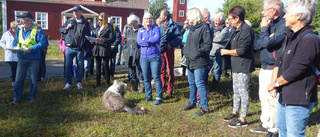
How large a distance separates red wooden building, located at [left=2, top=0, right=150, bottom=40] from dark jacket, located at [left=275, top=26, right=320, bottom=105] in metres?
22.7

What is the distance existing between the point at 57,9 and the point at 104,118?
22536mm

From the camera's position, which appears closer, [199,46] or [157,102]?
[199,46]

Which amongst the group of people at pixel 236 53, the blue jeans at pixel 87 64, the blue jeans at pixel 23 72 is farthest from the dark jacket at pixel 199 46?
the blue jeans at pixel 87 64

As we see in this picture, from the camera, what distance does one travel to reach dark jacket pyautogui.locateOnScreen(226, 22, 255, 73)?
12.8 feet

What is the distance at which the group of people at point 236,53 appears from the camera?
7.79 ft

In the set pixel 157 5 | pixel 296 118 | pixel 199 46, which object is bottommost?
pixel 296 118

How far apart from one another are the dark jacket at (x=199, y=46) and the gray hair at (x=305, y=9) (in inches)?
84.4

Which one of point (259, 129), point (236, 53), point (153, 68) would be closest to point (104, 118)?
point (153, 68)

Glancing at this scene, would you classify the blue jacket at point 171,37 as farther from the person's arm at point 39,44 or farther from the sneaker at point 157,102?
the person's arm at point 39,44

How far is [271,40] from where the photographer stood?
3.19 m

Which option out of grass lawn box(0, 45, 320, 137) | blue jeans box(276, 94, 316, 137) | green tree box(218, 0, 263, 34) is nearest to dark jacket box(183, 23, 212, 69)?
grass lawn box(0, 45, 320, 137)

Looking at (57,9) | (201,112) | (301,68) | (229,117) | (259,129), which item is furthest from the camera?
(57,9)

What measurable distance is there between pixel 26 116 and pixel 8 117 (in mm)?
301

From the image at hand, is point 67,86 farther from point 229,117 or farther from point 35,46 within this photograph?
point 229,117
